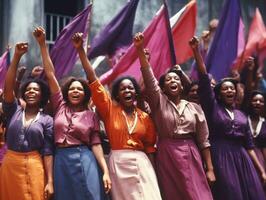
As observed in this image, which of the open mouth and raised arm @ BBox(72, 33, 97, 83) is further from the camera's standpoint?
the open mouth

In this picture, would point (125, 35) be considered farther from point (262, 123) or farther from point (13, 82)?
point (13, 82)

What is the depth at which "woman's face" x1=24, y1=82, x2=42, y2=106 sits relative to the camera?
5.09m

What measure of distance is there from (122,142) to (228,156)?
1.12m

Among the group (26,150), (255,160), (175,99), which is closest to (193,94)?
(175,99)

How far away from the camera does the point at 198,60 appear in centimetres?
Result: 543

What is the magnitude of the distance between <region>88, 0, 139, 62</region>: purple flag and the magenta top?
225 cm

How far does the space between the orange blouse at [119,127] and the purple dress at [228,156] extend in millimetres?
685

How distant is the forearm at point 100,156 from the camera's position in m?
4.93

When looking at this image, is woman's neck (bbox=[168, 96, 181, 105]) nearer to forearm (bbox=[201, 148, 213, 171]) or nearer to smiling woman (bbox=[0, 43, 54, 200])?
forearm (bbox=[201, 148, 213, 171])

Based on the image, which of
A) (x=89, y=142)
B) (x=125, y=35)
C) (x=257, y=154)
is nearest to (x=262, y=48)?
(x=125, y=35)

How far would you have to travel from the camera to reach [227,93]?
18.6ft

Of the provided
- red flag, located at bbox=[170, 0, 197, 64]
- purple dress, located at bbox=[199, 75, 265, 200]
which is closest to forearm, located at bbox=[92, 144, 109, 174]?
purple dress, located at bbox=[199, 75, 265, 200]

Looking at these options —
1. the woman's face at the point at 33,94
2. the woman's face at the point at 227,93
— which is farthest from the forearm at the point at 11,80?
the woman's face at the point at 227,93

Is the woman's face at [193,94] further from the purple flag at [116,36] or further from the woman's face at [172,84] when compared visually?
the purple flag at [116,36]
